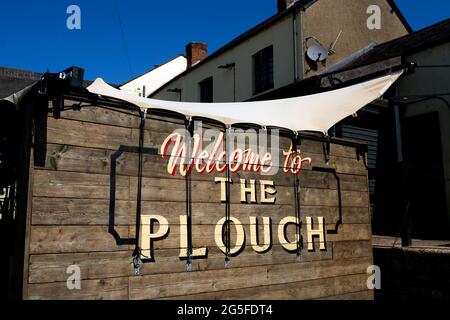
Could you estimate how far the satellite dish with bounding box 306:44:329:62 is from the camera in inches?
575

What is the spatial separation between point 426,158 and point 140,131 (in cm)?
987

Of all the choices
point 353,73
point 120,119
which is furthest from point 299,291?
point 353,73

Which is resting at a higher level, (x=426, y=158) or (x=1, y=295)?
(x=426, y=158)

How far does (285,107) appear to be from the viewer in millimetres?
5922

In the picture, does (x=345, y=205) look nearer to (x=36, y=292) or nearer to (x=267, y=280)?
(x=267, y=280)

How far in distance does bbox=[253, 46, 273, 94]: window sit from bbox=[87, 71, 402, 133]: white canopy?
9.46m

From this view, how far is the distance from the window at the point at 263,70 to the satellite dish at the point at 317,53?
225cm

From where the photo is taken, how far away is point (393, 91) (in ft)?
41.2

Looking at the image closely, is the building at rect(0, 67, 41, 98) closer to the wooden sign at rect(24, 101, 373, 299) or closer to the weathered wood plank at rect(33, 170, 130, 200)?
the wooden sign at rect(24, 101, 373, 299)

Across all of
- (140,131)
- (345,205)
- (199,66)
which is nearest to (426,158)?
(345,205)

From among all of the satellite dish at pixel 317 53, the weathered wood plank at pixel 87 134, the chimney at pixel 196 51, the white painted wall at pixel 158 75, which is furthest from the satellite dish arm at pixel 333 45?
the white painted wall at pixel 158 75

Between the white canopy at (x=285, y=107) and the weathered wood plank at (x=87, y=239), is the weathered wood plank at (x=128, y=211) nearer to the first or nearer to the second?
the weathered wood plank at (x=87, y=239)

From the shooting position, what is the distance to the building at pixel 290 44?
49.8 feet

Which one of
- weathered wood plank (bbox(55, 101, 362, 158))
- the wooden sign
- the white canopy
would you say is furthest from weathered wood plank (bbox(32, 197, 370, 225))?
the white canopy
